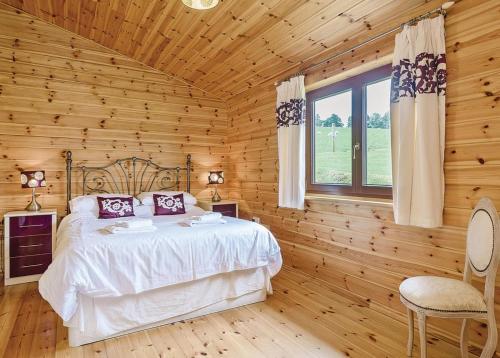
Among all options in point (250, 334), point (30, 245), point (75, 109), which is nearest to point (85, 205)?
point (30, 245)

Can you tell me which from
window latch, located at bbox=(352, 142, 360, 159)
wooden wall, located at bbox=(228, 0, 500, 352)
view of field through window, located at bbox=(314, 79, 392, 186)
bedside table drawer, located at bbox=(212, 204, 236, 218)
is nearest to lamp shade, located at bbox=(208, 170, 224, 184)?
bedside table drawer, located at bbox=(212, 204, 236, 218)

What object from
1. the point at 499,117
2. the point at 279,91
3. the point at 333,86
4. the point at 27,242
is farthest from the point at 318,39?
the point at 27,242

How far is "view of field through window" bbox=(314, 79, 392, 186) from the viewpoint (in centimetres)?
293

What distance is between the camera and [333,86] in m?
3.43

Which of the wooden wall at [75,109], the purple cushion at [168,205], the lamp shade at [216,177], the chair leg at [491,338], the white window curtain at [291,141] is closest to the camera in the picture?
the chair leg at [491,338]

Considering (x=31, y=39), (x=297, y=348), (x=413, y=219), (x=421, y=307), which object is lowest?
(x=297, y=348)

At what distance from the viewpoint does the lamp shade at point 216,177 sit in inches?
191

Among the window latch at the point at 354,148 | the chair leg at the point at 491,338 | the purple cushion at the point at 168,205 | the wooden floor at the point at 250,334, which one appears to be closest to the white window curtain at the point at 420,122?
the window latch at the point at 354,148

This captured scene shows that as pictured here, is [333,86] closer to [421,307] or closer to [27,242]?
[421,307]

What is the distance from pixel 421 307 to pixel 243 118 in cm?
371

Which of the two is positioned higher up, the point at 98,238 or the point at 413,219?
the point at 413,219

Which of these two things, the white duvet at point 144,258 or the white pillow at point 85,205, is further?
the white pillow at point 85,205

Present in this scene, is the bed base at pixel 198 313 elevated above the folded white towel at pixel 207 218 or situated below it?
below

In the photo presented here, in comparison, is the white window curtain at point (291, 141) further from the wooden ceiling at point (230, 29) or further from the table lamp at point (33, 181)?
the table lamp at point (33, 181)
